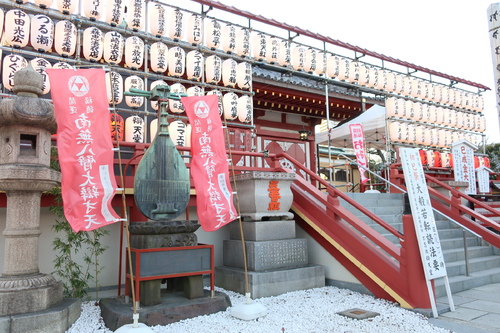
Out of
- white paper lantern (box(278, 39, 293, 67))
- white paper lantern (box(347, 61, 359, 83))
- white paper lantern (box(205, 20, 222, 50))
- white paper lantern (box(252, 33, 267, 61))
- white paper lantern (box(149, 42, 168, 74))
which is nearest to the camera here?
white paper lantern (box(149, 42, 168, 74))

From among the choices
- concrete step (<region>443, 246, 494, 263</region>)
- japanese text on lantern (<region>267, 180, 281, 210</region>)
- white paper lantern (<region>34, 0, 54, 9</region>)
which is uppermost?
white paper lantern (<region>34, 0, 54, 9</region>)

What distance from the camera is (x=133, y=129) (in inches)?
316

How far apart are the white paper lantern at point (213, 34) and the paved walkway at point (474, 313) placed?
313 inches

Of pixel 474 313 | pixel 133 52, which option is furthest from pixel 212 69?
pixel 474 313

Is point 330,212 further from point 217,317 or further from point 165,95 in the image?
point 165,95

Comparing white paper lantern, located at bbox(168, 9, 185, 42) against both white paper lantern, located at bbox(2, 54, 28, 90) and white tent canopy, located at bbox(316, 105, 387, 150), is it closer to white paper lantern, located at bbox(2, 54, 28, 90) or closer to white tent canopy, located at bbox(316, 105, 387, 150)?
white paper lantern, located at bbox(2, 54, 28, 90)

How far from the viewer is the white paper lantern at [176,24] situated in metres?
9.24

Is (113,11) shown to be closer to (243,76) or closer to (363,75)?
(243,76)

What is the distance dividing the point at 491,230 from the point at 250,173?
6.32 meters

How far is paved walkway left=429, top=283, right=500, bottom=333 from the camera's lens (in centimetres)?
439

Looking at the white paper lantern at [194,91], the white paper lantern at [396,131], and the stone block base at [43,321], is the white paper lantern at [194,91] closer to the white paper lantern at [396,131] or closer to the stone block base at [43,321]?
the stone block base at [43,321]

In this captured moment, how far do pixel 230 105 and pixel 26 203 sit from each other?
19.8ft

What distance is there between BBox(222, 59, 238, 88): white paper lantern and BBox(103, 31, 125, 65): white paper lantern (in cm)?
277

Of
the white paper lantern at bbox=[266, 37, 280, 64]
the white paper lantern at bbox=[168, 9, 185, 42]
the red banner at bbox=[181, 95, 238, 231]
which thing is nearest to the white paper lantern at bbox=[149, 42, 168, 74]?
the white paper lantern at bbox=[168, 9, 185, 42]
